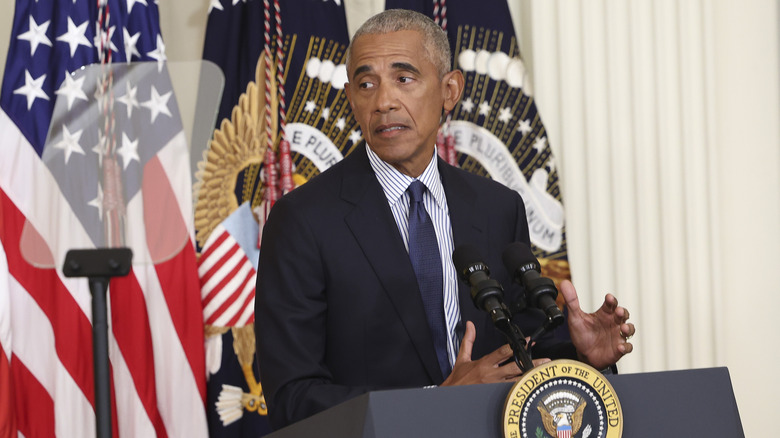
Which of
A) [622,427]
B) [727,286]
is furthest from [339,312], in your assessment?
[727,286]

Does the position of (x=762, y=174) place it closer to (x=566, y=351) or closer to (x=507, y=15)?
(x=507, y=15)

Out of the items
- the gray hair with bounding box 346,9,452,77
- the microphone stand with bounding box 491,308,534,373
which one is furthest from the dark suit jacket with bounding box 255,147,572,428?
the microphone stand with bounding box 491,308,534,373

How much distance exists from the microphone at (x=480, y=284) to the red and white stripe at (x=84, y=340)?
159 cm

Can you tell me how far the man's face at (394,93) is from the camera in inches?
85.5

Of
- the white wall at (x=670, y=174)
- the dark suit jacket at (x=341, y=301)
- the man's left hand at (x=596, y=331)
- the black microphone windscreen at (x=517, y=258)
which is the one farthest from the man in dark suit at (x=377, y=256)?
the white wall at (x=670, y=174)

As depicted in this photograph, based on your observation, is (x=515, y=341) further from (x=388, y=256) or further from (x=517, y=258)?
(x=388, y=256)

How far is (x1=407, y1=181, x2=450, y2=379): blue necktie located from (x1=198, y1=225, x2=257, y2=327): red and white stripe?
4.46 ft

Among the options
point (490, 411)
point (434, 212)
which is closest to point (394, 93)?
point (434, 212)

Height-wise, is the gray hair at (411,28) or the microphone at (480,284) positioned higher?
the gray hair at (411,28)

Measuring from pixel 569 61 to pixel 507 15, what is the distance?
13.7 inches

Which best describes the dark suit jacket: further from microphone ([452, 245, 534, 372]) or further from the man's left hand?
microphone ([452, 245, 534, 372])

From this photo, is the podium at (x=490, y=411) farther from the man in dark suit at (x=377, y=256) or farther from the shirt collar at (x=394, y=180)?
the shirt collar at (x=394, y=180)

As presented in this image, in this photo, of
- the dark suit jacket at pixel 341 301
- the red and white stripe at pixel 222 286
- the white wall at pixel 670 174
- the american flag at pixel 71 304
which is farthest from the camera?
the white wall at pixel 670 174

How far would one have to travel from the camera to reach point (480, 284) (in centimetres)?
151
